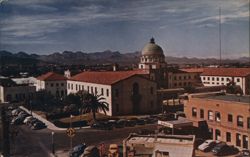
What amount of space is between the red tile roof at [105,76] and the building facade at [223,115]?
661 millimetres

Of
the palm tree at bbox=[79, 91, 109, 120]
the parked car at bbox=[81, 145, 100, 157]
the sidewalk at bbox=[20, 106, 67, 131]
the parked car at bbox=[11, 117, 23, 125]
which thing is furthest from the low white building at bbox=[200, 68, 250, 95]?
the parked car at bbox=[11, 117, 23, 125]

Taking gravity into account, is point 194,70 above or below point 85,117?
above

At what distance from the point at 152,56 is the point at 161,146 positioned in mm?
962

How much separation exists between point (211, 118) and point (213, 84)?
324 mm

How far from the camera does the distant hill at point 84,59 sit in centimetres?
388

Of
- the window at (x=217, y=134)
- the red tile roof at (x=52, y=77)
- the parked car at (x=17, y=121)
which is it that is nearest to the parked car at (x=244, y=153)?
the window at (x=217, y=134)

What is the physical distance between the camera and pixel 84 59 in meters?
4.68

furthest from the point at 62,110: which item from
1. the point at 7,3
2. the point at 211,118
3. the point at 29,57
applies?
the point at 211,118

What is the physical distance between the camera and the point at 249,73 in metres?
3.45

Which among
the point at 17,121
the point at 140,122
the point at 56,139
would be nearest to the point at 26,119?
the point at 17,121

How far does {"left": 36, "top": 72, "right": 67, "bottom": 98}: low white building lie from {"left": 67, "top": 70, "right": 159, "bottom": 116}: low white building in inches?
10.7

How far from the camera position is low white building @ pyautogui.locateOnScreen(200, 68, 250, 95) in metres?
3.50

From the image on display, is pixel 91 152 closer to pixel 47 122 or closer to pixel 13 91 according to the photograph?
pixel 47 122

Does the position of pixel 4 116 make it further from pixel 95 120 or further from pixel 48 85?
pixel 95 120
